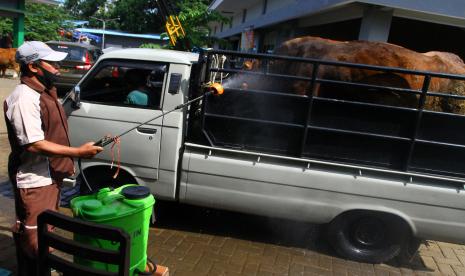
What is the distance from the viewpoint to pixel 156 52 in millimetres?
4367

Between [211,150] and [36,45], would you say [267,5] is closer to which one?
[211,150]

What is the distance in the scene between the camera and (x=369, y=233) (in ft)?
13.5

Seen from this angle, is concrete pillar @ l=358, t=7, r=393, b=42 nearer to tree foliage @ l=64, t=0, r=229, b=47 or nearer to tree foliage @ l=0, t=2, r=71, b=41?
tree foliage @ l=64, t=0, r=229, b=47

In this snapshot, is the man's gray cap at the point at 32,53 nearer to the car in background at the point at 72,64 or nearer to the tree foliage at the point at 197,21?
the tree foliage at the point at 197,21

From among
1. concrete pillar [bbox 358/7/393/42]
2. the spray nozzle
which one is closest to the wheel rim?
the spray nozzle

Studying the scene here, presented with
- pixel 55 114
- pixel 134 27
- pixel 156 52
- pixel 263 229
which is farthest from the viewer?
pixel 134 27

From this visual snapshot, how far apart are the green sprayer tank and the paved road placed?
39.2 inches

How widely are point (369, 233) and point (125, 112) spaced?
2.72 metres

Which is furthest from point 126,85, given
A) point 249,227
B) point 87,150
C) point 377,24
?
point 377,24

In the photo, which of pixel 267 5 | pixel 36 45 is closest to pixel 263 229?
pixel 36 45

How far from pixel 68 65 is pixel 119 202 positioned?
33.8 feet

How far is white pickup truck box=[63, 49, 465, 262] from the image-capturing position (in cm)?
379

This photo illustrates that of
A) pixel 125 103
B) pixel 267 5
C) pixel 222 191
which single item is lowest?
pixel 222 191

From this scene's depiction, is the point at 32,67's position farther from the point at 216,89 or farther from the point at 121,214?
the point at 216,89
